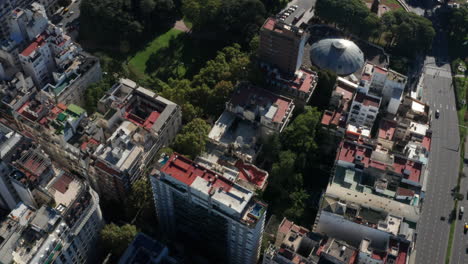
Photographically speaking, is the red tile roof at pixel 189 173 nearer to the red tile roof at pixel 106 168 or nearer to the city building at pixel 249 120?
the red tile roof at pixel 106 168

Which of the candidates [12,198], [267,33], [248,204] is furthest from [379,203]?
[12,198]

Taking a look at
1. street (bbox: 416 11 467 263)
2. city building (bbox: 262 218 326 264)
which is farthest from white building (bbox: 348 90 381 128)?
city building (bbox: 262 218 326 264)

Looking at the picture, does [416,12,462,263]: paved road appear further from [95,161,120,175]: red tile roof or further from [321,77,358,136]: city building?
[95,161,120,175]: red tile roof

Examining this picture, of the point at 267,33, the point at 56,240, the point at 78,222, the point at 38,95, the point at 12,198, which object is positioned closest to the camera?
the point at 56,240

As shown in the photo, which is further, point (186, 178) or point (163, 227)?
point (163, 227)

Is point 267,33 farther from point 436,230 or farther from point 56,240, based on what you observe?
point 56,240
